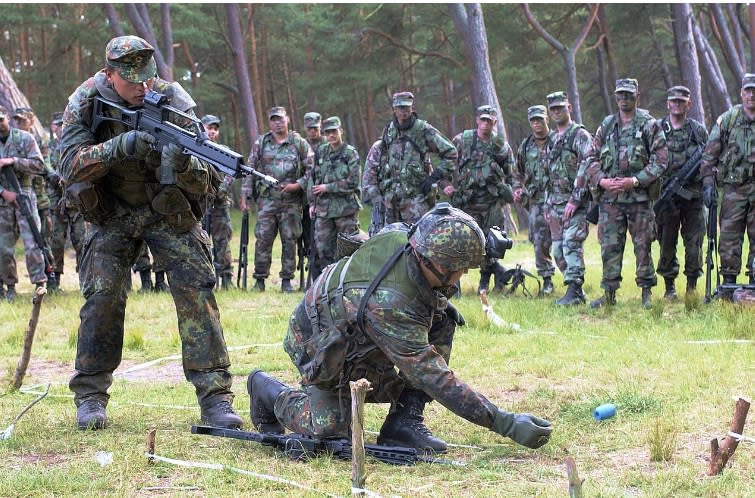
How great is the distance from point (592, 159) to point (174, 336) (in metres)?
4.67

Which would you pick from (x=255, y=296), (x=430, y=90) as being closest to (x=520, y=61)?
(x=430, y=90)

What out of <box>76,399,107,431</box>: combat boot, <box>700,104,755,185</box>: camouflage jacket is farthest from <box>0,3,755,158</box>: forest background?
<box>76,399,107,431</box>: combat boot

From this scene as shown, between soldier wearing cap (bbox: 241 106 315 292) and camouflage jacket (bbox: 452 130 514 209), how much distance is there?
218 cm

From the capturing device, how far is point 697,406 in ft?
18.3

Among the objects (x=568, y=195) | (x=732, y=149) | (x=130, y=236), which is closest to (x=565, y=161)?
(x=568, y=195)

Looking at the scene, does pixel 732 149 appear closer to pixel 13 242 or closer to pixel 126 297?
pixel 126 297

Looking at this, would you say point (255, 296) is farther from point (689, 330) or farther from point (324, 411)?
point (324, 411)

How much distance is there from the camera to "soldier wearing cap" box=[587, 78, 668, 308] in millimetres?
9609

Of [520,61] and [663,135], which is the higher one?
[520,61]

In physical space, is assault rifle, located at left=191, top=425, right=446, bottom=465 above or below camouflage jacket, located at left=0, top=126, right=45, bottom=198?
below

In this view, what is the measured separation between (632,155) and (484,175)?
2434mm

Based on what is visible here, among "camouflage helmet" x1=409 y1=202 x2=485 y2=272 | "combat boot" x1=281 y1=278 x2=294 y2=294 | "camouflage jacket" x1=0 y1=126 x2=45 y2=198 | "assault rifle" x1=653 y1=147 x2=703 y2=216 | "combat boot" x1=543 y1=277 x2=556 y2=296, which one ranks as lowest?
"combat boot" x1=281 y1=278 x2=294 y2=294

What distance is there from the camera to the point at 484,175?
11758 millimetres

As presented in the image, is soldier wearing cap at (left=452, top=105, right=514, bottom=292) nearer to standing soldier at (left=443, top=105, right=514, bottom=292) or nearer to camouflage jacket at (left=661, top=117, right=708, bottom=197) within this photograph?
standing soldier at (left=443, top=105, right=514, bottom=292)
